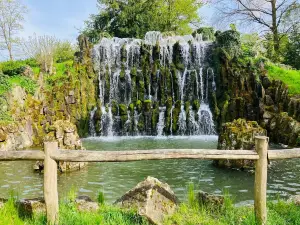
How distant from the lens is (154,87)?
918 inches

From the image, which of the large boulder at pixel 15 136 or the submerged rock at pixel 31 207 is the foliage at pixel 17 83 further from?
the submerged rock at pixel 31 207

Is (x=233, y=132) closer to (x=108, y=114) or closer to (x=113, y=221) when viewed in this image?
(x=113, y=221)

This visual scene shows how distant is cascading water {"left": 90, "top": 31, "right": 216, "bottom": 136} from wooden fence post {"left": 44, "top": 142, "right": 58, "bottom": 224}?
1611 centimetres

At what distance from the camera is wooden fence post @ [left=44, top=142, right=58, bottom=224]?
489 cm

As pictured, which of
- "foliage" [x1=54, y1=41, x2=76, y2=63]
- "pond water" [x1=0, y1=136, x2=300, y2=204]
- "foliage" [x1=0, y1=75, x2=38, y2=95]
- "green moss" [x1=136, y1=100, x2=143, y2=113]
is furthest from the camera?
"foliage" [x1=54, y1=41, x2=76, y2=63]

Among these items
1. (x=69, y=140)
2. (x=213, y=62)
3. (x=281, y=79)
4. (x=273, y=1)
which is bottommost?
(x=69, y=140)

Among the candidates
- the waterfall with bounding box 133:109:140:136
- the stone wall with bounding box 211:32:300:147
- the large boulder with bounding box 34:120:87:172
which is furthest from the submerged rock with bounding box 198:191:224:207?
the waterfall with bounding box 133:109:140:136

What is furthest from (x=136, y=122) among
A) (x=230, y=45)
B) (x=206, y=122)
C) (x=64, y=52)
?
(x=64, y=52)

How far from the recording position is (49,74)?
2347 centimetres

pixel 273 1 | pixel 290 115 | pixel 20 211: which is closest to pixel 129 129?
pixel 290 115

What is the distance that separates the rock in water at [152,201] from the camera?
4953 mm

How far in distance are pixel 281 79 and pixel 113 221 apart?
18360mm

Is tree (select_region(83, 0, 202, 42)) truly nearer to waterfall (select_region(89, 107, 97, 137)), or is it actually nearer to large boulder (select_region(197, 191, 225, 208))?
waterfall (select_region(89, 107, 97, 137))

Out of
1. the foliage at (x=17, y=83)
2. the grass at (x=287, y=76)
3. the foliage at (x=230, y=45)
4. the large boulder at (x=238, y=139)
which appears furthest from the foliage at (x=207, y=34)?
the large boulder at (x=238, y=139)
